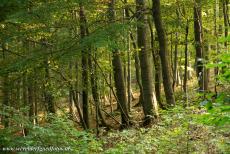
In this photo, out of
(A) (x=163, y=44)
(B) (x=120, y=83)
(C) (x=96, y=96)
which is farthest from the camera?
(B) (x=120, y=83)

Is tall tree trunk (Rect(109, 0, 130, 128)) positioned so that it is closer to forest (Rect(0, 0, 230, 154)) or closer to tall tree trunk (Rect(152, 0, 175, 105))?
forest (Rect(0, 0, 230, 154))

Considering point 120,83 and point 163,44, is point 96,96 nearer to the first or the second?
point 120,83

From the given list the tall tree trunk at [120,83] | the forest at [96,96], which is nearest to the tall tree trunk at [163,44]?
the forest at [96,96]


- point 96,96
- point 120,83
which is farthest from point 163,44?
point 120,83

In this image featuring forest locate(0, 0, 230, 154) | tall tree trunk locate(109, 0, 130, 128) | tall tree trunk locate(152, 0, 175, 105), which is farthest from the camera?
tall tree trunk locate(109, 0, 130, 128)

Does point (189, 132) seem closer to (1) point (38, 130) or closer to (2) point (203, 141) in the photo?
(2) point (203, 141)

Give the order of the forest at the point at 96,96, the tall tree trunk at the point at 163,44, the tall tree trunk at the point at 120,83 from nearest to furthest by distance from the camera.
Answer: the forest at the point at 96,96 < the tall tree trunk at the point at 163,44 < the tall tree trunk at the point at 120,83

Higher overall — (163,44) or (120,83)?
(163,44)

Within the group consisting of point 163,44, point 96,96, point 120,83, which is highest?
point 163,44

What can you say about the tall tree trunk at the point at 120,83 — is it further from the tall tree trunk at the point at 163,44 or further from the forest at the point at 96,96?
the tall tree trunk at the point at 163,44

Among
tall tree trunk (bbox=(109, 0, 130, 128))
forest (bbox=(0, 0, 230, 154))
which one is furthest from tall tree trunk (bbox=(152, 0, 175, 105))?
tall tree trunk (bbox=(109, 0, 130, 128))

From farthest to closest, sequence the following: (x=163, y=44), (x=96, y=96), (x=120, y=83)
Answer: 1. (x=120, y=83)
2. (x=96, y=96)
3. (x=163, y=44)

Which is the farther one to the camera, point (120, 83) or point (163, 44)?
point (120, 83)

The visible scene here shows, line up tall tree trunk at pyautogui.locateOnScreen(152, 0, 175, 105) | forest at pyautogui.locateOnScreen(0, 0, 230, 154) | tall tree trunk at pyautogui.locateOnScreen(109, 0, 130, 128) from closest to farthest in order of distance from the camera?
forest at pyautogui.locateOnScreen(0, 0, 230, 154) < tall tree trunk at pyautogui.locateOnScreen(152, 0, 175, 105) < tall tree trunk at pyautogui.locateOnScreen(109, 0, 130, 128)
